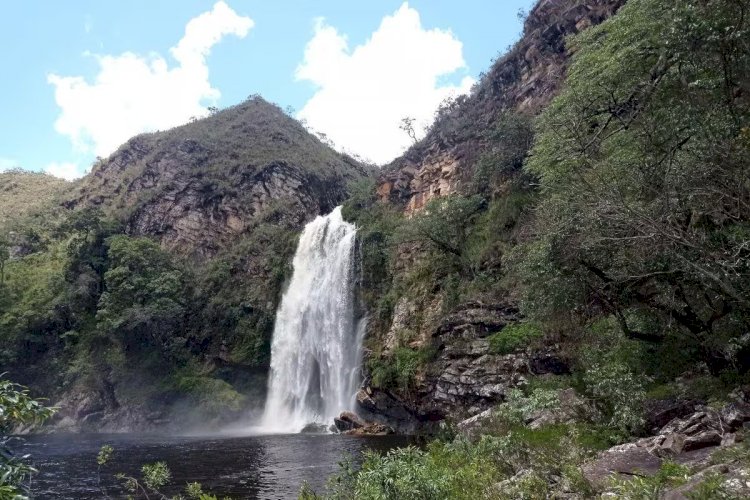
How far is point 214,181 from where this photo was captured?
157 ft

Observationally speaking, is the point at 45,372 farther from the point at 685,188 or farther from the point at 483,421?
the point at 685,188

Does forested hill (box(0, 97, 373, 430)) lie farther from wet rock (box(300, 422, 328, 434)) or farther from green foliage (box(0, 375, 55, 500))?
green foliage (box(0, 375, 55, 500))

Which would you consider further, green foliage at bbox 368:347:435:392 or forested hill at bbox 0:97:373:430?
forested hill at bbox 0:97:373:430

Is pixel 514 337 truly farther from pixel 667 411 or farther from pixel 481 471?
pixel 481 471

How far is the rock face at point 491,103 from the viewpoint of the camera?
29297mm

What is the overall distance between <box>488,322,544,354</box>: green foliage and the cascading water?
9.97m

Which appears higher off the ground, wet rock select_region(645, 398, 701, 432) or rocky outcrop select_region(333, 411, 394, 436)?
wet rock select_region(645, 398, 701, 432)

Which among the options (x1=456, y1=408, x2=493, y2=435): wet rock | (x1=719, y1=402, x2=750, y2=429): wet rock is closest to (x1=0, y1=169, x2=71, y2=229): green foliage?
(x1=456, y1=408, x2=493, y2=435): wet rock

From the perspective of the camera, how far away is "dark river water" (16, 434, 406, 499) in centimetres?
1353

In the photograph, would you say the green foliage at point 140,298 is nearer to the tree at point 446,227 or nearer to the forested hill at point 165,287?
the forested hill at point 165,287

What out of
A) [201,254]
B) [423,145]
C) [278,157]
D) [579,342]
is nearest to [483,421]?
[579,342]

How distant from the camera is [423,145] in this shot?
3831 centimetres

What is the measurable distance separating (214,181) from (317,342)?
24061mm

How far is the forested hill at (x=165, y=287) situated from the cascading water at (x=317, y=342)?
7.22ft
